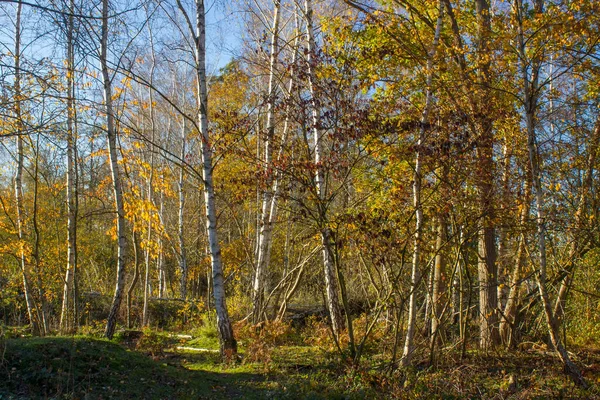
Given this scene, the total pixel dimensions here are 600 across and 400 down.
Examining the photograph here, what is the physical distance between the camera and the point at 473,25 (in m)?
8.00

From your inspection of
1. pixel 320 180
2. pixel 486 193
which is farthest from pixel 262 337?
pixel 486 193

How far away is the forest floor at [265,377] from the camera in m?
4.95

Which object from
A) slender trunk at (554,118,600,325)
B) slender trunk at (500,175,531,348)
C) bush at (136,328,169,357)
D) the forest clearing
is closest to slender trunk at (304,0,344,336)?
the forest clearing

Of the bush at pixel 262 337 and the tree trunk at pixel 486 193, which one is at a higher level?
the tree trunk at pixel 486 193

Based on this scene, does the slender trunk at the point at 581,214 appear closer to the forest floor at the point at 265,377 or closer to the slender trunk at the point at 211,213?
the forest floor at the point at 265,377

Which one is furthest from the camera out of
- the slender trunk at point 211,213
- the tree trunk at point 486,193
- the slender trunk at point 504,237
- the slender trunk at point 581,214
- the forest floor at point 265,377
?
the slender trunk at point 211,213

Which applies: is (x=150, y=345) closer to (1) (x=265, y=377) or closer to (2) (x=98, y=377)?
(1) (x=265, y=377)

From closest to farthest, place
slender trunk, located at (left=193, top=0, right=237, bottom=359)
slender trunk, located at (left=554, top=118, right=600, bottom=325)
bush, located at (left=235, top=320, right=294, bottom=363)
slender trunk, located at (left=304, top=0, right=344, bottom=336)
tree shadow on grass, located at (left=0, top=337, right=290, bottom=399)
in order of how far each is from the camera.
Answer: tree shadow on grass, located at (left=0, top=337, right=290, bottom=399) < slender trunk, located at (left=304, top=0, right=344, bottom=336) < slender trunk, located at (left=554, top=118, right=600, bottom=325) < bush, located at (left=235, top=320, right=294, bottom=363) < slender trunk, located at (left=193, top=0, right=237, bottom=359)

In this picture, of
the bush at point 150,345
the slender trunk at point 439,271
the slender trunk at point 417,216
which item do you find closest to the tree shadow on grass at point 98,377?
the slender trunk at point 417,216

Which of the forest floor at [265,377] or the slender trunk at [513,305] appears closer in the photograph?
the forest floor at [265,377]

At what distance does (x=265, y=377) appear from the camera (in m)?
6.48

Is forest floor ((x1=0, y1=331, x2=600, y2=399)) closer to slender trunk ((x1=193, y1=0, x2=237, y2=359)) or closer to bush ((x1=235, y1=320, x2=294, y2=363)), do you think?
bush ((x1=235, y1=320, x2=294, y2=363))

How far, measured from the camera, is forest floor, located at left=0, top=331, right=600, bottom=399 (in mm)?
4945

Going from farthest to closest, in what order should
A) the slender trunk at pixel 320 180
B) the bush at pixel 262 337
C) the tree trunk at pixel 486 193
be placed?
1. the bush at pixel 262 337
2. the tree trunk at pixel 486 193
3. the slender trunk at pixel 320 180
